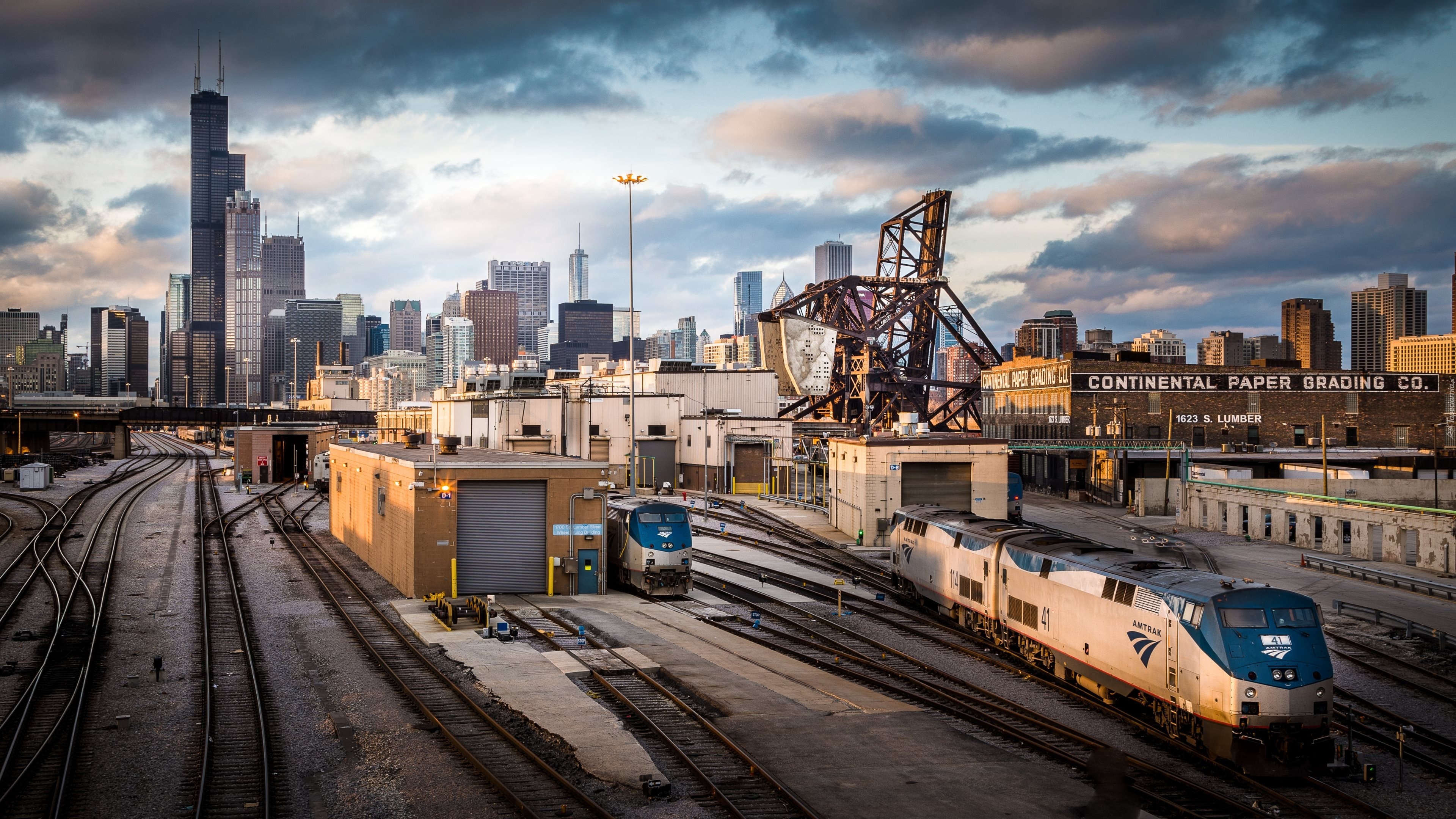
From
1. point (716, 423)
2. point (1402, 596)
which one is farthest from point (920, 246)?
point (1402, 596)

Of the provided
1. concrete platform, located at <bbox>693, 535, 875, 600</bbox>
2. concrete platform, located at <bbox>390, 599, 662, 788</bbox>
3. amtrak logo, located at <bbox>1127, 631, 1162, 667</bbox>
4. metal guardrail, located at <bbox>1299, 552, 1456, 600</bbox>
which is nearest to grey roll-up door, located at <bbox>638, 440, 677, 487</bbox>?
concrete platform, located at <bbox>693, 535, 875, 600</bbox>

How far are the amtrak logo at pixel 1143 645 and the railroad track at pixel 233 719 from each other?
15.3 m

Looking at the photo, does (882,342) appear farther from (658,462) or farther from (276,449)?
(276,449)

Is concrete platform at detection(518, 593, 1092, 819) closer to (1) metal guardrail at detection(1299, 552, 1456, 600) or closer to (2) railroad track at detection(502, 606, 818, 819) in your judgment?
(2) railroad track at detection(502, 606, 818, 819)

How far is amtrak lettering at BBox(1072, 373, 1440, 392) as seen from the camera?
94.9m

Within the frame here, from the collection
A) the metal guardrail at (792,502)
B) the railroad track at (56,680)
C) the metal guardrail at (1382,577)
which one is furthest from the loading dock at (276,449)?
the metal guardrail at (1382,577)

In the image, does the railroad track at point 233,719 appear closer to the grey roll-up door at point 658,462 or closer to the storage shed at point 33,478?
the grey roll-up door at point 658,462

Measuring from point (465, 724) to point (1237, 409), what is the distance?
303 ft

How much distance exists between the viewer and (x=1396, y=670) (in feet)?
86.3

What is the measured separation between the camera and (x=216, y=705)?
2139cm

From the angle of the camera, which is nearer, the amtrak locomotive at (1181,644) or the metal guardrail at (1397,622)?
the amtrak locomotive at (1181,644)

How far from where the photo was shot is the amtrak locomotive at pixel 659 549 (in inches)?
1345

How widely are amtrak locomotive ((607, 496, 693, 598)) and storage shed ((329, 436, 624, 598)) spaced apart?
1.18 metres

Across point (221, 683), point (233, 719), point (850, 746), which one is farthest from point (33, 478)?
point (850, 746)
